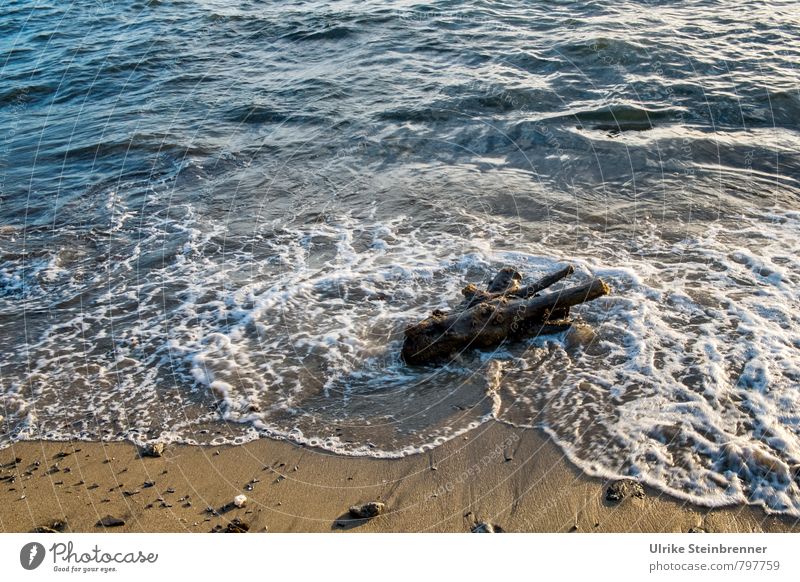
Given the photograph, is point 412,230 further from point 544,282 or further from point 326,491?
point 326,491

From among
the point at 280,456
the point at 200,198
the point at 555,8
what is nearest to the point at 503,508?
the point at 280,456

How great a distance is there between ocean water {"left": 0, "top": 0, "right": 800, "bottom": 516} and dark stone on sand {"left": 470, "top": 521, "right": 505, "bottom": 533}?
99cm

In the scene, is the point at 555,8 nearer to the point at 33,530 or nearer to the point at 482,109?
the point at 482,109

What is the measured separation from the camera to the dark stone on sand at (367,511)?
16.5ft

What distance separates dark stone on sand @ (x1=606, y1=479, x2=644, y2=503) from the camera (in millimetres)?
5059

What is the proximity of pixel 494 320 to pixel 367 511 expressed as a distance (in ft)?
8.01

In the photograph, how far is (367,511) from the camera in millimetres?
5047

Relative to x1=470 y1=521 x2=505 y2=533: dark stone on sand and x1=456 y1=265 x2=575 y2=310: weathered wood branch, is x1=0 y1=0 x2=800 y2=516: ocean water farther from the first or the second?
x1=470 y1=521 x2=505 y2=533: dark stone on sand

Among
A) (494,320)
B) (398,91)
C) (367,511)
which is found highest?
(398,91)

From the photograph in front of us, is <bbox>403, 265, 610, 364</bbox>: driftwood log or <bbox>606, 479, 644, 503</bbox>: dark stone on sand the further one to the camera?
<bbox>403, 265, 610, 364</bbox>: driftwood log

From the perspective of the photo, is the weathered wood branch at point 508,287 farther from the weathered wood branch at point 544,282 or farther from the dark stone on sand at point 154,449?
the dark stone on sand at point 154,449

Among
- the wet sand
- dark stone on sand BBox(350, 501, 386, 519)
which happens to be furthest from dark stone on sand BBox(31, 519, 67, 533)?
dark stone on sand BBox(350, 501, 386, 519)
